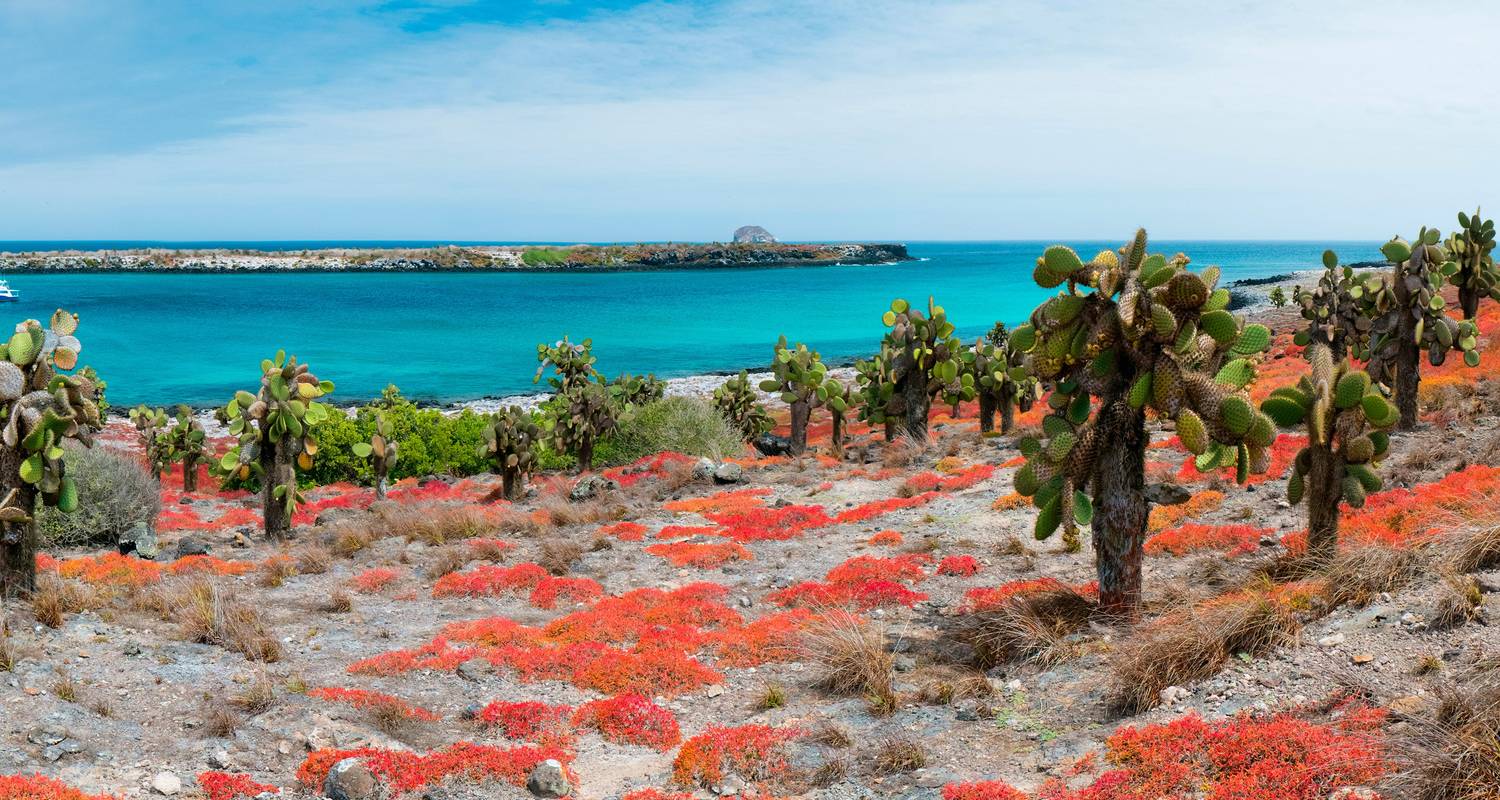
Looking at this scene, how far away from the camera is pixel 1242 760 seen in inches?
232

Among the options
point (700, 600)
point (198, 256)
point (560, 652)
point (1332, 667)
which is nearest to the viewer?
point (1332, 667)

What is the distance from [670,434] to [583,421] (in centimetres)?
256

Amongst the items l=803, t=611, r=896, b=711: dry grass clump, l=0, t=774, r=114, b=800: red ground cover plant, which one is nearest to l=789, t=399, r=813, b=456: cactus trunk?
l=803, t=611, r=896, b=711: dry grass clump

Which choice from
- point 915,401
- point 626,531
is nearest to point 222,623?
point 626,531

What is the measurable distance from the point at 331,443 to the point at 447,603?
18967mm

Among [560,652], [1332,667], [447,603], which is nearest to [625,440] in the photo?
[447,603]

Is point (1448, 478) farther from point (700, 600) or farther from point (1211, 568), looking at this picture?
point (700, 600)

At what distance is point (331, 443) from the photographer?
96.7 ft

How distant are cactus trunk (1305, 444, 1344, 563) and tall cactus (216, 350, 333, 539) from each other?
1411cm

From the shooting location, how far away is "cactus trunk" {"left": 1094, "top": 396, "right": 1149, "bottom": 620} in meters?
9.13

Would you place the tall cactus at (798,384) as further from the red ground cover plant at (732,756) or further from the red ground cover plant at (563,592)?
the red ground cover plant at (732,756)

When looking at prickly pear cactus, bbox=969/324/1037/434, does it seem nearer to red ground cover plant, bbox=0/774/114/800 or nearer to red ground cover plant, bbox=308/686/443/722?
red ground cover plant, bbox=308/686/443/722

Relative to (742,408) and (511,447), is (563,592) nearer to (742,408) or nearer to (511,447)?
(511,447)

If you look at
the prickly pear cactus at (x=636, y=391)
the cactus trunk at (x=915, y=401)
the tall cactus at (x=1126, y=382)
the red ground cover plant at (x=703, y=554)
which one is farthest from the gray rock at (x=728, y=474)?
the tall cactus at (x=1126, y=382)
